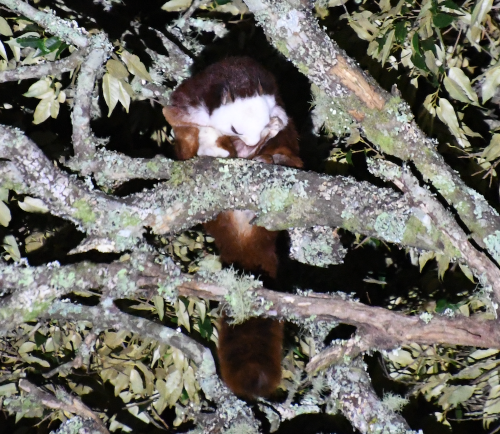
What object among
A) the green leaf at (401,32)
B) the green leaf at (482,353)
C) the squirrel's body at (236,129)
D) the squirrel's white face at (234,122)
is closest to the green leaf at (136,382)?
the squirrel's body at (236,129)

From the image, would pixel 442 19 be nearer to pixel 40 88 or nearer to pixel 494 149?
pixel 494 149

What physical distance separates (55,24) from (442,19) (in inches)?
44.3

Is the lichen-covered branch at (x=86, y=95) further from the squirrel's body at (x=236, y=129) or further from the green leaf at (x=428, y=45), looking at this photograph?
the green leaf at (x=428, y=45)

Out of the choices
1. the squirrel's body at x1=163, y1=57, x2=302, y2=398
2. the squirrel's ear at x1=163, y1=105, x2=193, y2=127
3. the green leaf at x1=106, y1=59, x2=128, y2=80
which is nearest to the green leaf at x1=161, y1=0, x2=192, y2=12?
the squirrel's body at x1=163, y1=57, x2=302, y2=398

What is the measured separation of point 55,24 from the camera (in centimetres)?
183

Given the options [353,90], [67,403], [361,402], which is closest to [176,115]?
[353,90]

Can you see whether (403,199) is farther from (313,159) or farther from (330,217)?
(313,159)

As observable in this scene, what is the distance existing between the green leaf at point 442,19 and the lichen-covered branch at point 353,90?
247 mm

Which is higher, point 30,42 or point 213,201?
point 30,42

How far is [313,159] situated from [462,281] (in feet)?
2.65

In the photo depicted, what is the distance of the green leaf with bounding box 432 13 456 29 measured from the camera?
1.80m

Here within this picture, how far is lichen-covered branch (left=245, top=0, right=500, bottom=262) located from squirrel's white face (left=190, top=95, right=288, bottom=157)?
1.90 feet

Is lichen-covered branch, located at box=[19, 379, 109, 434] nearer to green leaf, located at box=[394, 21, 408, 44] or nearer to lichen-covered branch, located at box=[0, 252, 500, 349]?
lichen-covered branch, located at box=[0, 252, 500, 349]

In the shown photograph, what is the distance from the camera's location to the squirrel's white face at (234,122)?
238 cm
